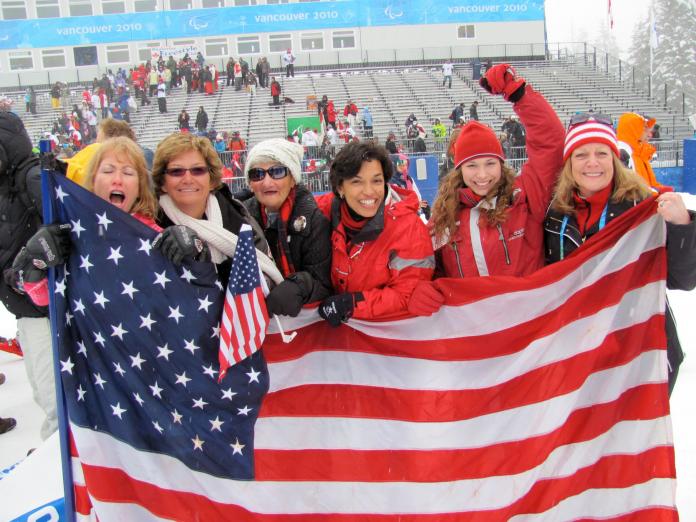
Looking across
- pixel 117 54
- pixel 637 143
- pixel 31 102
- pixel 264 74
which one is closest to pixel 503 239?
pixel 637 143

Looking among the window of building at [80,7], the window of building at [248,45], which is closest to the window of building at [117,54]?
the window of building at [80,7]

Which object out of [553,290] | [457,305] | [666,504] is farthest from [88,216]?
[666,504]

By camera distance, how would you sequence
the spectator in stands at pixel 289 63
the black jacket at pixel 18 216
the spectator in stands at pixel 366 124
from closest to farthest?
the black jacket at pixel 18 216 → the spectator in stands at pixel 366 124 → the spectator in stands at pixel 289 63

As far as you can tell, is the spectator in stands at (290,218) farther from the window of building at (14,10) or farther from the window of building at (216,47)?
the window of building at (14,10)

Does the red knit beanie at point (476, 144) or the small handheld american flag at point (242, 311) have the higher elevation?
the red knit beanie at point (476, 144)

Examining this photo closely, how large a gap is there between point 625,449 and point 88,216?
9.23ft

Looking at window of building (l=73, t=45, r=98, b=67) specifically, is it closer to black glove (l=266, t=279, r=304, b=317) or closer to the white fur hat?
the white fur hat

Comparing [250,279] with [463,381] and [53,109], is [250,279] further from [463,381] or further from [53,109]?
[53,109]

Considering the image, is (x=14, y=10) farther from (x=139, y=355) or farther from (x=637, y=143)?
(x=139, y=355)

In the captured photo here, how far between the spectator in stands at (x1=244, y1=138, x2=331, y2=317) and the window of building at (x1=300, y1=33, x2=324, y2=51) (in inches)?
1485

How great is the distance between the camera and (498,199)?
10.3 feet

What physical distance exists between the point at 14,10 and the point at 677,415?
148 ft

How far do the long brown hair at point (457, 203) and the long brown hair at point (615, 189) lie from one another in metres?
0.25

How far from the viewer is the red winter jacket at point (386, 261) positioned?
9.64 feet
